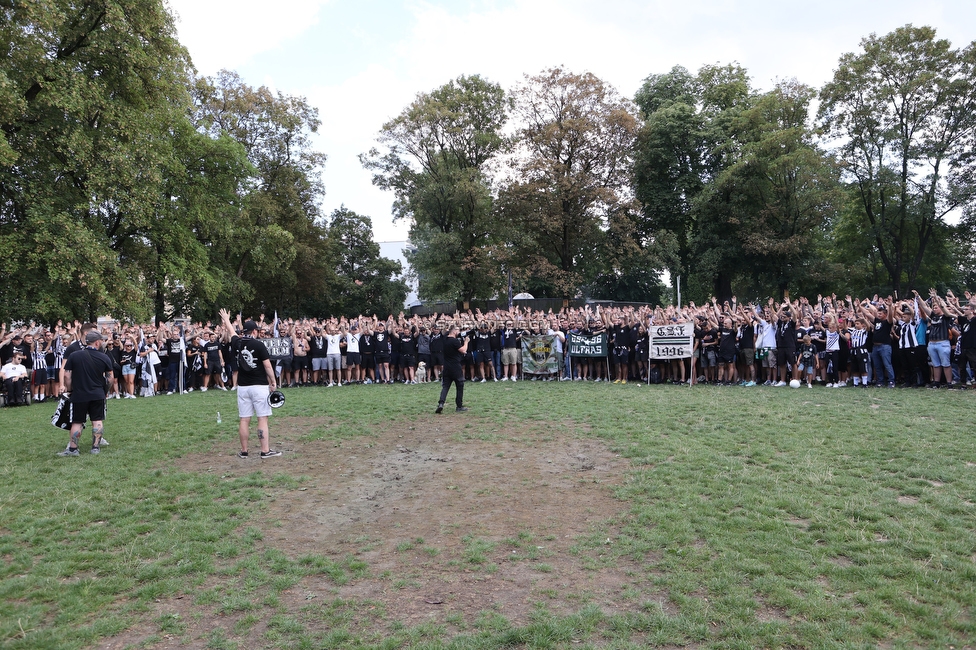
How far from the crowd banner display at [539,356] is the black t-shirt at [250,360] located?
41.5ft

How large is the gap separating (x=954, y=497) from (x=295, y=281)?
123ft

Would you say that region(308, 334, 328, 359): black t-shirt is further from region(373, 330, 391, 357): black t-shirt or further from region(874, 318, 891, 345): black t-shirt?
region(874, 318, 891, 345): black t-shirt

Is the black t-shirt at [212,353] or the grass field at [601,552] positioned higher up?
the black t-shirt at [212,353]

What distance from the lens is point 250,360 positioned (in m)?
9.13

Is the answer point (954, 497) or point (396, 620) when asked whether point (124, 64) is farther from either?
point (954, 497)

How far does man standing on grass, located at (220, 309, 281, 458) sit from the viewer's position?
29.8 feet

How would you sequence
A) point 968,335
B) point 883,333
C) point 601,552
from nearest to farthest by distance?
point 601,552, point 968,335, point 883,333

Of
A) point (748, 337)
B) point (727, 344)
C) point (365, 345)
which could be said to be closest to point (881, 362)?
point (748, 337)

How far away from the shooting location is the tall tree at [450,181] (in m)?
39.9

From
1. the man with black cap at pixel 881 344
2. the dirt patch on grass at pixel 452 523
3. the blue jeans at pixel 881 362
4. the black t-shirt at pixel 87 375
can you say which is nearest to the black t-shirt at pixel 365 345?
the dirt patch on grass at pixel 452 523

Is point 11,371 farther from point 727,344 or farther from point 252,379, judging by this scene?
point 727,344

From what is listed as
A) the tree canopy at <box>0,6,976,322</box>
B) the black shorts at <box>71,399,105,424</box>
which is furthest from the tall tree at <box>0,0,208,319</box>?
the black shorts at <box>71,399,105,424</box>

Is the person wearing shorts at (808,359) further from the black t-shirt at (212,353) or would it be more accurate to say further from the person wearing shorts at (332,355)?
the black t-shirt at (212,353)

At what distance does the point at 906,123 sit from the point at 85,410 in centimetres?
4202
